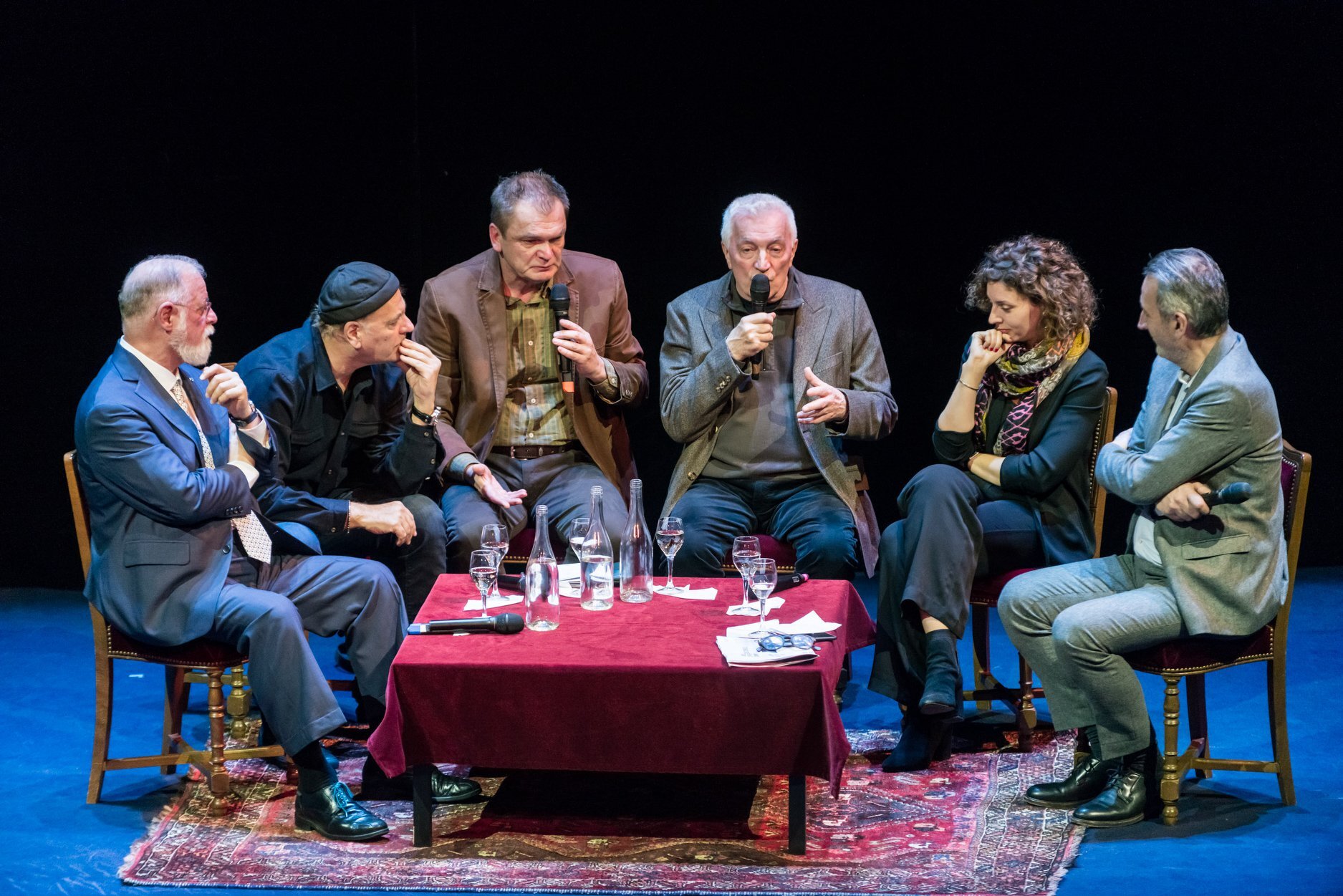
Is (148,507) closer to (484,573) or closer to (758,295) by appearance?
(484,573)

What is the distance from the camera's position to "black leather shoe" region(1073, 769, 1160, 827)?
12.7 ft

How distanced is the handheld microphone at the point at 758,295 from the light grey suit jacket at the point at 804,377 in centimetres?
6

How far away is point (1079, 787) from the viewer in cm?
400

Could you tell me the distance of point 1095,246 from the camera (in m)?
5.84

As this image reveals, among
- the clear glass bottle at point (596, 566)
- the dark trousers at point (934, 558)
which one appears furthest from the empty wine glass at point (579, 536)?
the dark trousers at point (934, 558)

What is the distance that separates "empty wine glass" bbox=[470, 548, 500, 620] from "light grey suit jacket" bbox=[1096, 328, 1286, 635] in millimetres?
1611

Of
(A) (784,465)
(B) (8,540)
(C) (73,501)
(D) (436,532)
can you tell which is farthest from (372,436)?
(B) (8,540)

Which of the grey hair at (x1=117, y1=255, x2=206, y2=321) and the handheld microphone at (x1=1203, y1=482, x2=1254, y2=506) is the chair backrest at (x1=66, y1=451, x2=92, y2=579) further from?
the handheld microphone at (x1=1203, y1=482, x2=1254, y2=506)

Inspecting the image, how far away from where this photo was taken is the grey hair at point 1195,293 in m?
3.86

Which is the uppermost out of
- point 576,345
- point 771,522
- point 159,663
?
point 576,345

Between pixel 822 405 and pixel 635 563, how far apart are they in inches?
37.5

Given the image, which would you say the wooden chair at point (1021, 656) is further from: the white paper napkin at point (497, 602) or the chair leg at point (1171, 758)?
the white paper napkin at point (497, 602)

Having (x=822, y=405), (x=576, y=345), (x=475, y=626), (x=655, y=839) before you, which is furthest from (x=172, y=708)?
(x=822, y=405)

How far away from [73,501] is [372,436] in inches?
38.2
